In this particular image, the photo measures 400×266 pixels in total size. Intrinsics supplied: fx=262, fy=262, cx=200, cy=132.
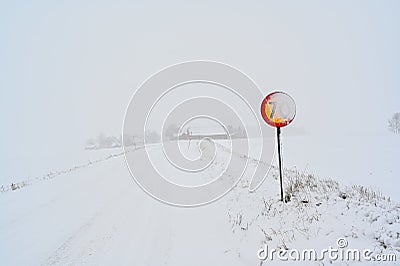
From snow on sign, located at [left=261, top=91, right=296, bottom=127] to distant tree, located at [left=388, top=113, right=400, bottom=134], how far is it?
77.2 m

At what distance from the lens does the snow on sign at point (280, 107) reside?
6.82 m

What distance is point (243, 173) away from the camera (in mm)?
11516

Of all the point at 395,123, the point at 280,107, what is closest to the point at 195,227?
the point at 280,107

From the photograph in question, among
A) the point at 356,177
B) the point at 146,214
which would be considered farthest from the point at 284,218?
the point at 356,177

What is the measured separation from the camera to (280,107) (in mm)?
6836

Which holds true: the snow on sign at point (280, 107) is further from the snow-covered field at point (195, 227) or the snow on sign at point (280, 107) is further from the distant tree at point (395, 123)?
the distant tree at point (395, 123)

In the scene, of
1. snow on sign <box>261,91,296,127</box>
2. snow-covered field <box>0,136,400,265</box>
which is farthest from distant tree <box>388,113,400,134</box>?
snow on sign <box>261,91,296,127</box>

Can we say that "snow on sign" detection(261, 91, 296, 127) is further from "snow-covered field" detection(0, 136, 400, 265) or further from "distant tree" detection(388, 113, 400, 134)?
"distant tree" detection(388, 113, 400, 134)

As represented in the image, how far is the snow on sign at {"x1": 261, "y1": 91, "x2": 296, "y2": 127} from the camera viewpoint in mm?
6820

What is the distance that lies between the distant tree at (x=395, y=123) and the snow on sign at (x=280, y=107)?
253ft

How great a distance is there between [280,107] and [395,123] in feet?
262

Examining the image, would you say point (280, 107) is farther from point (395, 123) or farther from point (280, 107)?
point (395, 123)

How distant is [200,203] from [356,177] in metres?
11.5

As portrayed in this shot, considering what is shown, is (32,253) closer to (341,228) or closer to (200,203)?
(200,203)
